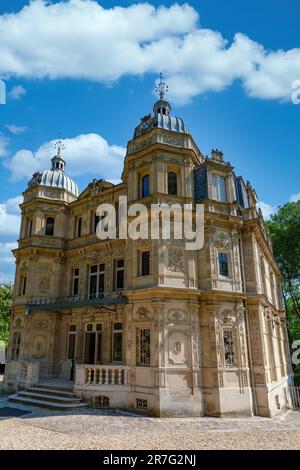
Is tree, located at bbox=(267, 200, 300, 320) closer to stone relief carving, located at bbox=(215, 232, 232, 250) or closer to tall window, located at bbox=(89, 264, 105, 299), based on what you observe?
stone relief carving, located at bbox=(215, 232, 232, 250)

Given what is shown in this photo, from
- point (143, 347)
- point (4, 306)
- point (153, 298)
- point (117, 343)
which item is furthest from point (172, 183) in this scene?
point (4, 306)

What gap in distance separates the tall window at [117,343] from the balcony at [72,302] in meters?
1.63

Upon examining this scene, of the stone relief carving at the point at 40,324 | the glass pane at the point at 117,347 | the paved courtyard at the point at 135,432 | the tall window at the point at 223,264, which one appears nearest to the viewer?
the paved courtyard at the point at 135,432

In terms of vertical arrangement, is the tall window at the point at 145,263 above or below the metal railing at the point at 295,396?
above

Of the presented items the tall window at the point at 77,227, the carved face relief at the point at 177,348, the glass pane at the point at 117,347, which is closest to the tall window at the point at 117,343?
the glass pane at the point at 117,347

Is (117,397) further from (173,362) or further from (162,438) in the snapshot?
(162,438)

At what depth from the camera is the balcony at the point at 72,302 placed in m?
16.6

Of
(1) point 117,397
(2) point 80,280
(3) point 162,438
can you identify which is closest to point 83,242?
(2) point 80,280

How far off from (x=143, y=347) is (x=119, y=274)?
554cm

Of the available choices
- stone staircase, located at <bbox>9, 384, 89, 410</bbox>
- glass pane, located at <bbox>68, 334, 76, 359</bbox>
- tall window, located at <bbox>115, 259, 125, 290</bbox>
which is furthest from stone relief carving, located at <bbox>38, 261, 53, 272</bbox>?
stone staircase, located at <bbox>9, 384, 89, 410</bbox>

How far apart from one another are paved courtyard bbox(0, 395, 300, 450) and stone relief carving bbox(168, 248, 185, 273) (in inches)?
255

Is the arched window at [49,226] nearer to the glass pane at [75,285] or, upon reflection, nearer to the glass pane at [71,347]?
the glass pane at [75,285]

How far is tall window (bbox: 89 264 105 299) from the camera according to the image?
20.3 meters

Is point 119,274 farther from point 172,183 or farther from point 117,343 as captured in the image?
point 172,183
